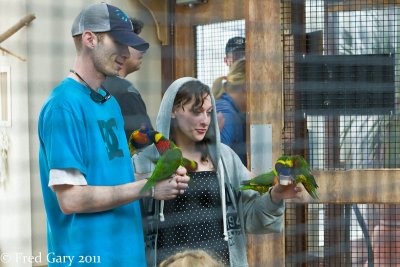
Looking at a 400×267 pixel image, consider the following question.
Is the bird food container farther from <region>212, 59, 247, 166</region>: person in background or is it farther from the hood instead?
<region>212, 59, 247, 166</region>: person in background

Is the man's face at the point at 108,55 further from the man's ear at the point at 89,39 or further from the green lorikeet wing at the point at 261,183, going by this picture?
the green lorikeet wing at the point at 261,183

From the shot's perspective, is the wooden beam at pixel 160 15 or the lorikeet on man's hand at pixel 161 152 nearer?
the lorikeet on man's hand at pixel 161 152

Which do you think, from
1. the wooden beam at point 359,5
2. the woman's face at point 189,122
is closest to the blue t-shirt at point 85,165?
the woman's face at point 189,122

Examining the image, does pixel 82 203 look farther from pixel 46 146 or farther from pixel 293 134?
pixel 293 134

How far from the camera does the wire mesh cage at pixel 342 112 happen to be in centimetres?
132

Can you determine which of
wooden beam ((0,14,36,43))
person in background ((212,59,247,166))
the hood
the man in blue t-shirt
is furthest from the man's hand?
wooden beam ((0,14,36,43))

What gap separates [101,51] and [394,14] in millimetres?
718

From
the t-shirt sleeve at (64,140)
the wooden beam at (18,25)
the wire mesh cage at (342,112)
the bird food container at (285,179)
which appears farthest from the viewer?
the wire mesh cage at (342,112)

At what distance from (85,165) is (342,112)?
2.08ft

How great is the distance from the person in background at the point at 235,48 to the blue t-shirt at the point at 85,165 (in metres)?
0.50

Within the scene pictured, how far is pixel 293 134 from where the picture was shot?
136 centimetres

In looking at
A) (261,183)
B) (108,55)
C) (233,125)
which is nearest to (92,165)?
(108,55)

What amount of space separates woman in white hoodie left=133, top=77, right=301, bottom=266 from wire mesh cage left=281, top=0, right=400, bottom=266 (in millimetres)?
331

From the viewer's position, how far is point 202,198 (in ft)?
3.20
